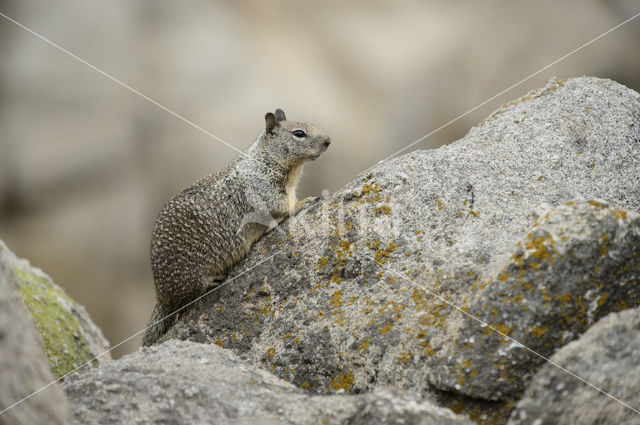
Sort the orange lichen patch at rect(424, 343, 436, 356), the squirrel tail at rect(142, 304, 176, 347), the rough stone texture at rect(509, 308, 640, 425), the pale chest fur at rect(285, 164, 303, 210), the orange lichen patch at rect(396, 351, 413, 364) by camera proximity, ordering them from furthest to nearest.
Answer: the pale chest fur at rect(285, 164, 303, 210)
the squirrel tail at rect(142, 304, 176, 347)
the orange lichen patch at rect(396, 351, 413, 364)
the orange lichen patch at rect(424, 343, 436, 356)
the rough stone texture at rect(509, 308, 640, 425)

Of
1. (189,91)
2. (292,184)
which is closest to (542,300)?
(292,184)

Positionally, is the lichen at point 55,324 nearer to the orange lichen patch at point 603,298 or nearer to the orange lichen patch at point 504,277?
the orange lichen patch at point 504,277

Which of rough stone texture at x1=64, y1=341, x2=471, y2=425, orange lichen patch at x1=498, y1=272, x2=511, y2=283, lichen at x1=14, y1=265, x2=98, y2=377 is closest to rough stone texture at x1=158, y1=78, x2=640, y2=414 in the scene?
orange lichen patch at x1=498, y1=272, x2=511, y2=283

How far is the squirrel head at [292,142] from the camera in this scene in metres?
6.88

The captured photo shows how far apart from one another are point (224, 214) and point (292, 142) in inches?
46.2

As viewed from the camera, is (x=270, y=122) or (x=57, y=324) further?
(x=270, y=122)

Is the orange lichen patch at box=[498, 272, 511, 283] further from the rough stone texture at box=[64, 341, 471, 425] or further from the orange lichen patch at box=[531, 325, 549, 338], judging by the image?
the rough stone texture at box=[64, 341, 471, 425]

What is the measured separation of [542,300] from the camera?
11.6 ft

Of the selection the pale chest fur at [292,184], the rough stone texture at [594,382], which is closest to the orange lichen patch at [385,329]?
the rough stone texture at [594,382]

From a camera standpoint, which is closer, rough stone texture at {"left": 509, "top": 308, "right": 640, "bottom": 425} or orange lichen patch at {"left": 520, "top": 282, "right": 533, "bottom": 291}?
rough stone texture at {"left": 509, "top": 308, "right": 640, "bottom": 425}

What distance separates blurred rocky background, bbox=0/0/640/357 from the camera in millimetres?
11406

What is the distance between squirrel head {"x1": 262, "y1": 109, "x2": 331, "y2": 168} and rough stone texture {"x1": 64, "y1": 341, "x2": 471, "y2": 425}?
Answer: 325cm

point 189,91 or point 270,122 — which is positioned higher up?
point 189,91

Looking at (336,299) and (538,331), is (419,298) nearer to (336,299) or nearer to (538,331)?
(336,299)
